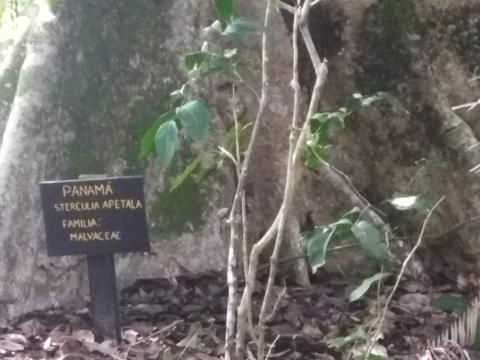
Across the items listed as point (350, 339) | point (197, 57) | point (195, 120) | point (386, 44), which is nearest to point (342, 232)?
point (350, 339)

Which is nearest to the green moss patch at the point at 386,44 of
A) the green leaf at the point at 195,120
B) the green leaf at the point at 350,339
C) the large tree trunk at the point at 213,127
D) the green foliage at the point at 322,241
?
the large tree trunk at the point at 213,127

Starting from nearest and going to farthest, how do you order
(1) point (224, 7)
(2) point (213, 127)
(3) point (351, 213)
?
1. (1) point (224, 7)
2. (3) point (351, 213)
3. (2) point (213, 127)

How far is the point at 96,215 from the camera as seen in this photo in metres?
2.71

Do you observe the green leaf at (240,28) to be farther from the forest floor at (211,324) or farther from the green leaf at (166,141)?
the forest floor at (211,324)

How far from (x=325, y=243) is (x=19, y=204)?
1.22 m

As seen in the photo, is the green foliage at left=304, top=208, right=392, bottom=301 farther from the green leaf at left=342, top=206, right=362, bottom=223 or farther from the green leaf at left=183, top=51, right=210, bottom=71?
the green leaf at left=183, top=51, right=210, bottom=71

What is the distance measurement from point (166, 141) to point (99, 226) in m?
0.59

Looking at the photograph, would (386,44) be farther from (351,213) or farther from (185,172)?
(351,213)

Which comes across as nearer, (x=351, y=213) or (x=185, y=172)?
(x=351, y=213)

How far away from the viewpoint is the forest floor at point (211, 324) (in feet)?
9.00

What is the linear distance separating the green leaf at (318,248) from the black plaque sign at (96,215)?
23.3 inches

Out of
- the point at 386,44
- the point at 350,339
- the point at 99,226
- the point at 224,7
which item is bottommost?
the point at 350,339

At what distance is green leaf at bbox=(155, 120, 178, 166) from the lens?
2.20 meters

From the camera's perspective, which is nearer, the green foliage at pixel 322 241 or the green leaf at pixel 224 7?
the green leaf at pixel 224 7
